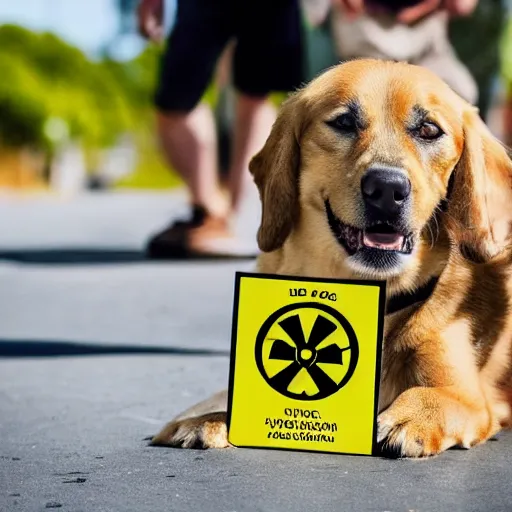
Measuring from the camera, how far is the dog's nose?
332cm

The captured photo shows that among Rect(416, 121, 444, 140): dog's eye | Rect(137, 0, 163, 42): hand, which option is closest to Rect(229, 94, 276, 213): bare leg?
Rect(137, 0, 163, 42): hand

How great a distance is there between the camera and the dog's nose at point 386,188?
3324 millimetres

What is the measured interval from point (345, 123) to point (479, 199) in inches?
17.3

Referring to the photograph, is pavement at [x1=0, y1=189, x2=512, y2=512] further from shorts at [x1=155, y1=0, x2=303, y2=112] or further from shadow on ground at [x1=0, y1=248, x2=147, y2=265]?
shorts at [x1=155, y1=0, x2=303, y2=112]

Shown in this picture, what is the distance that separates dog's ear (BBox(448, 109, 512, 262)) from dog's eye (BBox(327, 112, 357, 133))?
1.08ft

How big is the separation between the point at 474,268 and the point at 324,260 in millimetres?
444

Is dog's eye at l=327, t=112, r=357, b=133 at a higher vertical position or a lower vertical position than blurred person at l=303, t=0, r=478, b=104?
lower

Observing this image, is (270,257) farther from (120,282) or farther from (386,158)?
(120,282)

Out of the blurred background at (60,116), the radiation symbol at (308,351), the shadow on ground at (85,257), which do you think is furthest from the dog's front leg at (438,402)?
the blurred background at (60,116)

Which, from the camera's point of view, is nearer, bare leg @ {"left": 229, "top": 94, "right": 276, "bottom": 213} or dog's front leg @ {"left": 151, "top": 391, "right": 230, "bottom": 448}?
dog's front leg @ {"left": 151, "top": 391, "right": 230, "bottom": 448}

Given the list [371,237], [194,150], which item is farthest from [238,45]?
[371,237]

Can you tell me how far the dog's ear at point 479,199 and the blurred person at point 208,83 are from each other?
433 cm

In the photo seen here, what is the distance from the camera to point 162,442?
11.4ft

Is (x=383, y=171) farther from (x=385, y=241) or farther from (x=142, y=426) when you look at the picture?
(x=142, y=426)
